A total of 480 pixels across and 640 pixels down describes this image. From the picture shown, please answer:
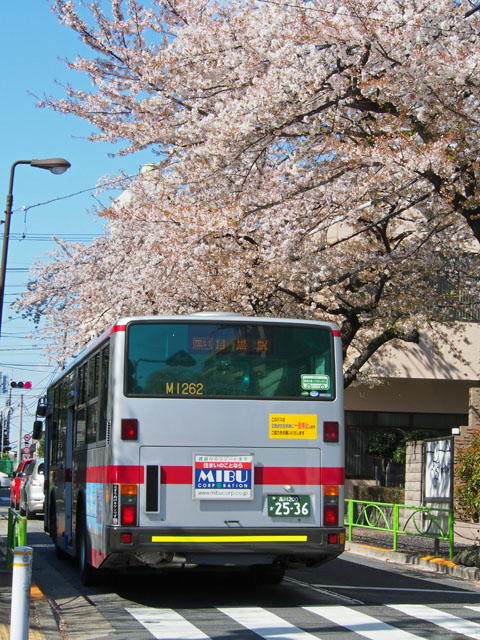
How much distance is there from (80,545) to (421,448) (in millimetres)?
9333

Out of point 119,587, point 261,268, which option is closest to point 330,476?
point 119,587

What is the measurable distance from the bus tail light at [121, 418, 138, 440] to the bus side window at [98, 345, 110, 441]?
0.66m

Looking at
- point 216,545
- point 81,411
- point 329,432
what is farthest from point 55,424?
point 329,432

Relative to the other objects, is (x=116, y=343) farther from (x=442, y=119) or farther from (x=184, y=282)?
(x=184, y=282)

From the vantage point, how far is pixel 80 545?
12.2m

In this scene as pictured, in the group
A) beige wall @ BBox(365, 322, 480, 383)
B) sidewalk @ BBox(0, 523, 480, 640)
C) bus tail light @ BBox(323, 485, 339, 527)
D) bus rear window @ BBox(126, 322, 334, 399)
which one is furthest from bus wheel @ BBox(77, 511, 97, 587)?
beige wall @ BBox(365, 322, 480, 383)

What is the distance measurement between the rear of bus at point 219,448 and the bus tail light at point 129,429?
0.03 ft

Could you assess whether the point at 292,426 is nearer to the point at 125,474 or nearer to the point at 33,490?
the point at 125,474

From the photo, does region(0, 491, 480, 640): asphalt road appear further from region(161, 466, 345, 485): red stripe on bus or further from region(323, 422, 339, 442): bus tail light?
region(323, 422, 339, 442): bus tail light

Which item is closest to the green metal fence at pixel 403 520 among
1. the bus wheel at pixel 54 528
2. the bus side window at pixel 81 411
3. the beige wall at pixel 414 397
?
the bus wheel at pixel 54 528

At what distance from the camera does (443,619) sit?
30.2 feet

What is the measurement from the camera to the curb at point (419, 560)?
1359cm

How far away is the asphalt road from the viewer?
8289 mm

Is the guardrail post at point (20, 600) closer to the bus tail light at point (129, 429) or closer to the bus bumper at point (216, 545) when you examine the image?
the bus bumper at point (216, 545)
